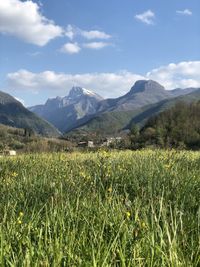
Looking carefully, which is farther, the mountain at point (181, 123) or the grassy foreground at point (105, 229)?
the mountain at point (181, 123)

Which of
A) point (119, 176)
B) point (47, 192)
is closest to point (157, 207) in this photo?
point (47, 192)

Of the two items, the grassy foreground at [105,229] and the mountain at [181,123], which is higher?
the mountain at [181,123]

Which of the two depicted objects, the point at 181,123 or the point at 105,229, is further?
the point at 181,123

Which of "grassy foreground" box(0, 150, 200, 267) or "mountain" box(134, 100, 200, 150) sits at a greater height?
"mountain" box(134, 100, 200, 150)

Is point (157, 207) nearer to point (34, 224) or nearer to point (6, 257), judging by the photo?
point (34, 224)

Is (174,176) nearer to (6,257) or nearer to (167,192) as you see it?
(167,192)

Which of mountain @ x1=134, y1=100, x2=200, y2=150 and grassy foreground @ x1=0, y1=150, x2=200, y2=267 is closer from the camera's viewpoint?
grassy foreground @ x1=0, y1=150, x2=200, y2=267

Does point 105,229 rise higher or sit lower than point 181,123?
lower

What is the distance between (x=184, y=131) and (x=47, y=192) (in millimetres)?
46065

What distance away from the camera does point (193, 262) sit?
10.0 ft

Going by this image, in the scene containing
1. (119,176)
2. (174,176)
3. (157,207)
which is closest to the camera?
(157,207)

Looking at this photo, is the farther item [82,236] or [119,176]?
[119,176]

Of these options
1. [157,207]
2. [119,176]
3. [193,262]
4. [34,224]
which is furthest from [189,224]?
[119,176]

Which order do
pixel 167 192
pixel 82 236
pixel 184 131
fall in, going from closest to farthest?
pixel 82 236 → pixel 167 192 → pixel 184 131
